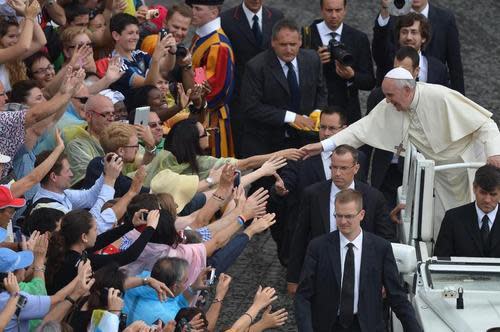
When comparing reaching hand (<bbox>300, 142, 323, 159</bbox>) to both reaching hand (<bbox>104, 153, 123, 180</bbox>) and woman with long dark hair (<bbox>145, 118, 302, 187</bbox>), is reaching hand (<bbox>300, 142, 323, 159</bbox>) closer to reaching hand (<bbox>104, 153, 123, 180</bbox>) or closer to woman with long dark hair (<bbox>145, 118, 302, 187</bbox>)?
woman with long dark hair (<bbox>145, 118, 302, 187</bbox>)

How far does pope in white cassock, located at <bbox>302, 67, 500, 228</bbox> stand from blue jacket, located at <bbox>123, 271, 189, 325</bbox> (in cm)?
321

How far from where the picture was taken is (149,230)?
9.84 meters

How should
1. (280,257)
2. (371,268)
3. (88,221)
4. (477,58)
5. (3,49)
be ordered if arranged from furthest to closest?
(477,58)
(280,257)
(3,49)
(371,268)
(88,221)

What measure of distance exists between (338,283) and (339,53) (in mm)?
4621

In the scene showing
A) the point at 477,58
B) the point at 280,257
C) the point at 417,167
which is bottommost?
the point at 477,58

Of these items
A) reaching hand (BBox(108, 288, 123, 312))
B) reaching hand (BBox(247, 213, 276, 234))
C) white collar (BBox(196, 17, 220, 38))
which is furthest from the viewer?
white collar (BBox(196, 17, 220, 38))

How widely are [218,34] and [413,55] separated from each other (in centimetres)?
229

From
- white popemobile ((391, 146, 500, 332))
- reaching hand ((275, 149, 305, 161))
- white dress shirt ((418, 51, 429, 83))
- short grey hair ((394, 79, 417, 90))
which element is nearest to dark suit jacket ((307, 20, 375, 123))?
white dress shirt ((418, 51, 429, 83))

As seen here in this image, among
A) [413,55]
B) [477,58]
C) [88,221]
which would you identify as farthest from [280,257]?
[477,58]

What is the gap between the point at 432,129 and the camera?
12.5 meters

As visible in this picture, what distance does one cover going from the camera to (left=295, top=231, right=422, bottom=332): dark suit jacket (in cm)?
1037

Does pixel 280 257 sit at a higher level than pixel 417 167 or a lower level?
lower

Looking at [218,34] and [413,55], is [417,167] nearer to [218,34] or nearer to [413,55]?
[413,55]

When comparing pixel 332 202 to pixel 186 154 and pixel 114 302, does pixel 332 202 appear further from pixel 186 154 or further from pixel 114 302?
pixel 114 302
